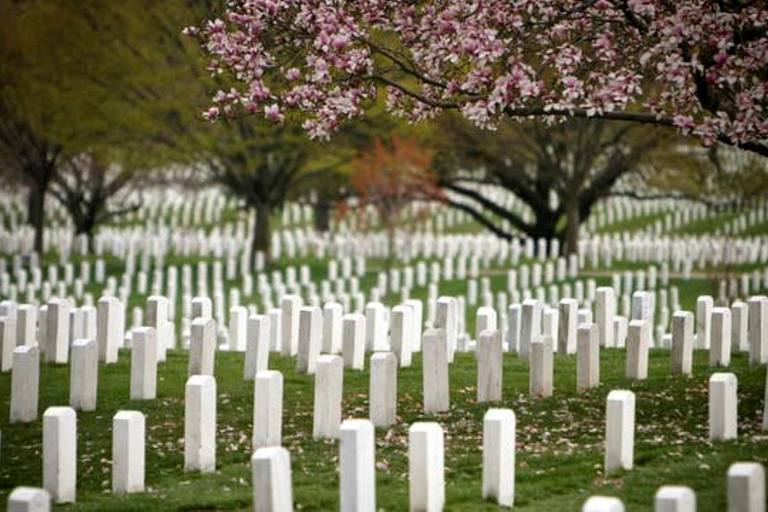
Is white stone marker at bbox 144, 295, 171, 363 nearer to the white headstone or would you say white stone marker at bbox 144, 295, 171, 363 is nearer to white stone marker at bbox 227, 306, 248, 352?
white stone marker at bbox 227, 306, 248, 352

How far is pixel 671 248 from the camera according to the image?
39719mm

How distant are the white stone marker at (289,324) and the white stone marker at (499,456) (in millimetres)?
7468

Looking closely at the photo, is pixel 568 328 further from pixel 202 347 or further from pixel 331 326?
pixel 202 347

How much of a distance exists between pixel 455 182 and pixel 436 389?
33.5 meters

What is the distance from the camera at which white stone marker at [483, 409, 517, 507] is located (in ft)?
33.2

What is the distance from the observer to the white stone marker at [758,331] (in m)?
16.6

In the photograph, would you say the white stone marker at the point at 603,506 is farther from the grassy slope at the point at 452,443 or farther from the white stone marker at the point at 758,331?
the white stone marker at the point at 758,331

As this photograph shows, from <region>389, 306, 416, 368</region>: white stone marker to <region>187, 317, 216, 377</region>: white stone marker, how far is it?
81.4 inches

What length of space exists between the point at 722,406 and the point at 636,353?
364 centimetres

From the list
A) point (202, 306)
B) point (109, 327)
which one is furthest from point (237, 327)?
point (109, 327)

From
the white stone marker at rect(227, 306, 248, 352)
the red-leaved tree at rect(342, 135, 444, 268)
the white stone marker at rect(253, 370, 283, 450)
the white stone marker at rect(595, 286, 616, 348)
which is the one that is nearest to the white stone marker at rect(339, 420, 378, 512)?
the white stone marker at rect(253, 370, 283, 450)

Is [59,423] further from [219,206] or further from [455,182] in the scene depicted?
[219,206]

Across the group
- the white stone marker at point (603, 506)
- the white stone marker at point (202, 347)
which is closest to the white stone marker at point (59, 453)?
the white stone marker at point (603, 506)

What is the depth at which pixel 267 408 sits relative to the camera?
1198 cm
